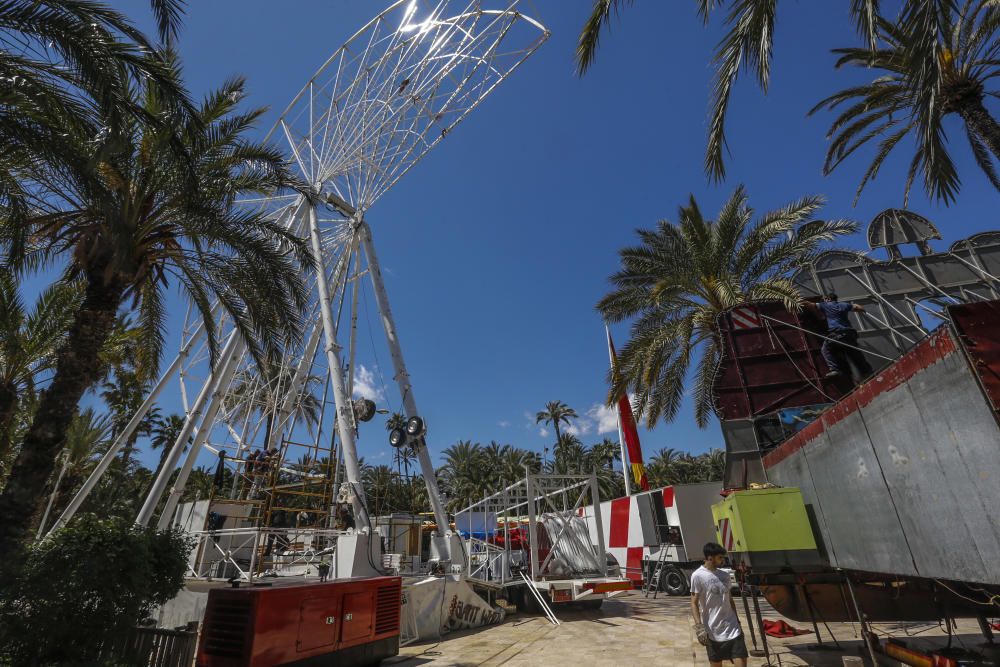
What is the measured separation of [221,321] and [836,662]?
57.4ft

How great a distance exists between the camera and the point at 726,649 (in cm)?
497

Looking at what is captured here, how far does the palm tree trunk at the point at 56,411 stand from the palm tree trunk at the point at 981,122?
591 inches

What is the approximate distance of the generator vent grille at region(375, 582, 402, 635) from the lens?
7.45 metres

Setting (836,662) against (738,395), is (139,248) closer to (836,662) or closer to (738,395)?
(738,395)

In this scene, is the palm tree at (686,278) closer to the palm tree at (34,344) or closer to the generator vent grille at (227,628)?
the generator vent grille at (227,628)

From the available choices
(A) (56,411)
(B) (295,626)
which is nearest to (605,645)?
(B) (295,626)

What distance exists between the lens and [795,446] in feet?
18.9

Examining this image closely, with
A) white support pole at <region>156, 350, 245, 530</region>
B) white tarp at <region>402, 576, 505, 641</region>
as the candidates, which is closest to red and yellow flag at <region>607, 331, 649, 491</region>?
white tarp at <region>402, 576, 505, 641</region>

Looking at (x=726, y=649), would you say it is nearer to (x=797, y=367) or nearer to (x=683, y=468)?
(x=797, y=367)

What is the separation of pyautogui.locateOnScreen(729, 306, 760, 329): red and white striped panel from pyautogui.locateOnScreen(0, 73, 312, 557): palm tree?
893 cm

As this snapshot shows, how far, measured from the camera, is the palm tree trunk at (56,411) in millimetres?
6137

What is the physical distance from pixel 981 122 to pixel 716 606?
10.1 meters

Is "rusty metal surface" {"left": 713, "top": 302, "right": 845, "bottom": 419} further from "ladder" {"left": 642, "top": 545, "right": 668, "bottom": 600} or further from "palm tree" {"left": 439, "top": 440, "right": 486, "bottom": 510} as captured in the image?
"palm tree" {"left": 439, "top": 440, "right": 486, "bottom": 510}

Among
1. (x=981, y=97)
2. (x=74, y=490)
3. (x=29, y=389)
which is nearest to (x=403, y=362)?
(x=29, y=389)
